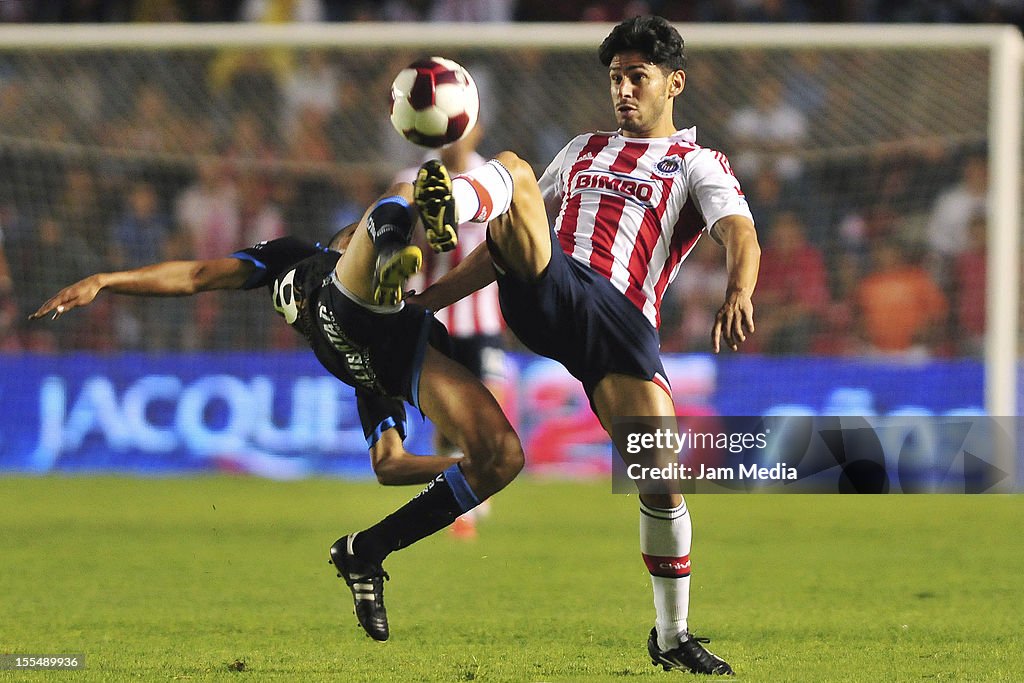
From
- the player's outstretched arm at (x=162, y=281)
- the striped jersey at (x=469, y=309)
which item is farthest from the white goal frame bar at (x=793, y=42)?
the player's outstretched arm at (x=162, y=281)

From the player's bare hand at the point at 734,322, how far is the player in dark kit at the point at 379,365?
826 millimetres

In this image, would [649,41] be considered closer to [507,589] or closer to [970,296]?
[507,589]

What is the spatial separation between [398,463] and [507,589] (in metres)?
0.99

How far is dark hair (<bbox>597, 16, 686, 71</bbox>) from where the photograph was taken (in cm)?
550

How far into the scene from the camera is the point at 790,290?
1245cm

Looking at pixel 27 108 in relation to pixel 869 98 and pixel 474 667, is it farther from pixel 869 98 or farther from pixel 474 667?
pixel 474 667

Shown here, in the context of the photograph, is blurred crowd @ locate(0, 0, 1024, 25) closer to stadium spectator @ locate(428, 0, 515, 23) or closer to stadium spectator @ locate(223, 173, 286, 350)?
stadium spectator @ locate(428, 0, 515, 23)

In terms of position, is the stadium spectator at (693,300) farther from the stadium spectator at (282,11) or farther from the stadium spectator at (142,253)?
the stadium spectator at (282,11)

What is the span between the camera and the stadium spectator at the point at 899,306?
12.3m

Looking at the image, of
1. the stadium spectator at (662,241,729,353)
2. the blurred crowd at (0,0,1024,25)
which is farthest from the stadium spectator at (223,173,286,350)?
the stadium spectator at (662,241,729,353)

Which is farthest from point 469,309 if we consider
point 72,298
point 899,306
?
point 899,306

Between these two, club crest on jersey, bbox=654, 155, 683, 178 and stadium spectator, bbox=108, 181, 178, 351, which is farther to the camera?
stadium spectator, bbox=108, 181, 178, 351

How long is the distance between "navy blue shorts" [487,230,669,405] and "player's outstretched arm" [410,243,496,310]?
1.13 feet

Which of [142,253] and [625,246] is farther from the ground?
[142,253]
